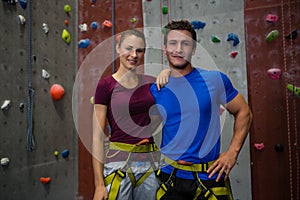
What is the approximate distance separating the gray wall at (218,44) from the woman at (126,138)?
3.44 ft

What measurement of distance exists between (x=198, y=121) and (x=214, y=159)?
6.9 inches

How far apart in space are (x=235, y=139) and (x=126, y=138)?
1.62 ft

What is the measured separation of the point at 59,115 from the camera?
2623mm

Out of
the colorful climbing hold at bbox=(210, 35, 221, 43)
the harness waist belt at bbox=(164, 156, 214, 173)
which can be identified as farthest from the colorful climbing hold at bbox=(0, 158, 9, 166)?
the colorful climbing hold at bbox=(210, 35, 221, 43)

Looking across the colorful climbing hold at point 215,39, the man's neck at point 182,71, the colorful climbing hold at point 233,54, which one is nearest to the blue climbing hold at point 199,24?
the colorful climbing hold at point 215,39

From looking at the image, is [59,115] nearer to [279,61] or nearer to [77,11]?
[77,11]

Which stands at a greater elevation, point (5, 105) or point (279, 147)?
point (5, 105)

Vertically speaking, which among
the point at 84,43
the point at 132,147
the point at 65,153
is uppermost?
the point at 84,43

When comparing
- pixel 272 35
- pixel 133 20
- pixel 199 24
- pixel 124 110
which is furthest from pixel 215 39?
pixel 124 110

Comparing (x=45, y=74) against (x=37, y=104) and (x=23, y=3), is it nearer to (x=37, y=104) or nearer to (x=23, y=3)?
(x=37, y=104)

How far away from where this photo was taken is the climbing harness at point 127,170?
1.30 meters

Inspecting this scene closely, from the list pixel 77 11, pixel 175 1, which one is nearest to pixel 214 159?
pixel 175 1

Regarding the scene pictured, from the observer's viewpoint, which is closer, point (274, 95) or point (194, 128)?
point (194, 128)

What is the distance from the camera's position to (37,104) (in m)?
2.38
